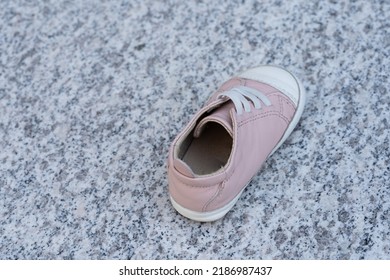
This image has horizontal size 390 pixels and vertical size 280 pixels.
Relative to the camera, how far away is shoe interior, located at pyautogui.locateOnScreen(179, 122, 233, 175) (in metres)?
1.13

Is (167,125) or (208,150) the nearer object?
(208,150)

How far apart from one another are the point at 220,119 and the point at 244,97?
0.11 meters

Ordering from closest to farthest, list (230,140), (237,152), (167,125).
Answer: (237,152) < (230,140) < (167,125)

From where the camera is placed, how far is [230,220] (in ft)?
3.75

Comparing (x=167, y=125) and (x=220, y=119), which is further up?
(x=220, y=119)

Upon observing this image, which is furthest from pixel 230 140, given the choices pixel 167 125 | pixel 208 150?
pixel 167 125

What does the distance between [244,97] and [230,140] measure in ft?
0.33

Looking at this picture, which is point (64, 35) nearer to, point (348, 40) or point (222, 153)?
point (222, 153)

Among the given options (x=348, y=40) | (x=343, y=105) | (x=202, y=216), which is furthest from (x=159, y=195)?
(x=348, y=40)

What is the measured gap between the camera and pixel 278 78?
4.04 ft

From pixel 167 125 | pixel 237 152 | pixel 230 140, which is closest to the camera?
pixel 237 152

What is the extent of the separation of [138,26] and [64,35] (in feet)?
0.67

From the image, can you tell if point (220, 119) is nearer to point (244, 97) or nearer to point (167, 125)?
point (244, 97)

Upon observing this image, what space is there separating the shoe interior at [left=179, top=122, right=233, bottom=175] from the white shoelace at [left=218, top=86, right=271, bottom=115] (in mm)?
76
